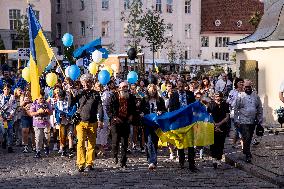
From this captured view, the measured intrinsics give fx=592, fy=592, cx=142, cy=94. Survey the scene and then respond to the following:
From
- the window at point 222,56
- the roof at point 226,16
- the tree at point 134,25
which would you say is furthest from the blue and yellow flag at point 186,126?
the roof at point 226,16

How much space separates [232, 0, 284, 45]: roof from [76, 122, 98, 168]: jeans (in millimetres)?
10439

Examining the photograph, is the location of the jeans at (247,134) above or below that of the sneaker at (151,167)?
above

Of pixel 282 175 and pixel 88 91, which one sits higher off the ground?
pixel 88 91

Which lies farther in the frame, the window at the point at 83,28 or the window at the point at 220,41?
the window at the point at 220,41

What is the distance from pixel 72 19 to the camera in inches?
2638

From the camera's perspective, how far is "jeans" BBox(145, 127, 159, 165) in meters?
13.1

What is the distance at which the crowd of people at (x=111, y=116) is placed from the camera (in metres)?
12.8

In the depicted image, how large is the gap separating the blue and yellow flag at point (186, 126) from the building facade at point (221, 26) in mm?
55309

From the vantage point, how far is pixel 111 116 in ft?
43.5

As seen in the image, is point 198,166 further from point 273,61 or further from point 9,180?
point 273,61

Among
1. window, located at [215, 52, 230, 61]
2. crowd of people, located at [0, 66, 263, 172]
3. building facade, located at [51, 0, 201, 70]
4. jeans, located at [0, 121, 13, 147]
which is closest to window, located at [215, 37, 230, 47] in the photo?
window, located at [215, 52, 230, 61]

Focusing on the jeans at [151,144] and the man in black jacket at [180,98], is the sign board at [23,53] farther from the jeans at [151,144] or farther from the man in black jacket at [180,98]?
the jeans at [151,144]

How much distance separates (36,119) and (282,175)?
6523mm

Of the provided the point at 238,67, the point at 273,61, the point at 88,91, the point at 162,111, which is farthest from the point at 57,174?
the point at 238,67
